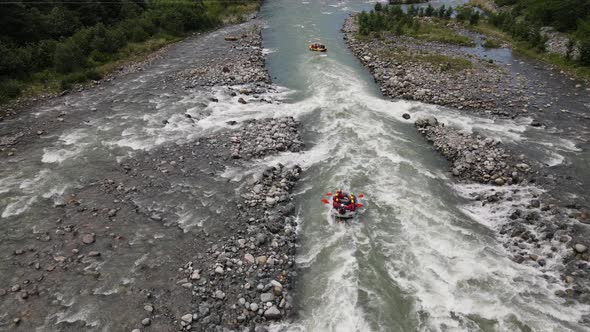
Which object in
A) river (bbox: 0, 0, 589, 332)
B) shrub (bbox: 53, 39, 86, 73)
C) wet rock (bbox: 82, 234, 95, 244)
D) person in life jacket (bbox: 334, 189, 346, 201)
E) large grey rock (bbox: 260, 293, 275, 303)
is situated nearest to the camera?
river (bbox: 0, 0, 589, 332)

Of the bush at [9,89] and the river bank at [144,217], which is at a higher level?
the bush at [9,89]

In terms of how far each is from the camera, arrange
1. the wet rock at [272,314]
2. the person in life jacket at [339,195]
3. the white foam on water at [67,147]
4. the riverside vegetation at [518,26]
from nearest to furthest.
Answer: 1. the wet rock at [272,314]
2. the person in life jacket at [339,195]
3. the white foam on water at [67,147]
4. the riverside vegetation at [518,26]

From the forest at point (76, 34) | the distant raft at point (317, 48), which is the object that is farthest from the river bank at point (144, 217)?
the distant raft at point (317, 48)

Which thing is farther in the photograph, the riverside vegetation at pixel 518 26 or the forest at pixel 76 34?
the riverside vegetation at pixel 518 26

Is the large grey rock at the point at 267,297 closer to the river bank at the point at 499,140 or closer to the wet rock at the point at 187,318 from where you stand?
the wet rock at the point at 187,318

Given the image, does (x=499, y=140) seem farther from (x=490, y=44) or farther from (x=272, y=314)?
(x=490, y=44)

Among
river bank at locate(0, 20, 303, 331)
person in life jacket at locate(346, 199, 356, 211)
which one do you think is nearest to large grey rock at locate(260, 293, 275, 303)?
river bank at locate(0, 20, 303, 331)

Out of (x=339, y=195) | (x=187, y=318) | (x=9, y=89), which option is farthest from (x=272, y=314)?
(x=9, y=89)

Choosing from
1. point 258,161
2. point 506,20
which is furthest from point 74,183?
point 506,20

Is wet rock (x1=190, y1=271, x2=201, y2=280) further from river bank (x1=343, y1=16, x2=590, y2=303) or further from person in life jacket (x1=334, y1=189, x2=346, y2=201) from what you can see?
river bank (x1=343, y1=16, x2=590, y2=303)
